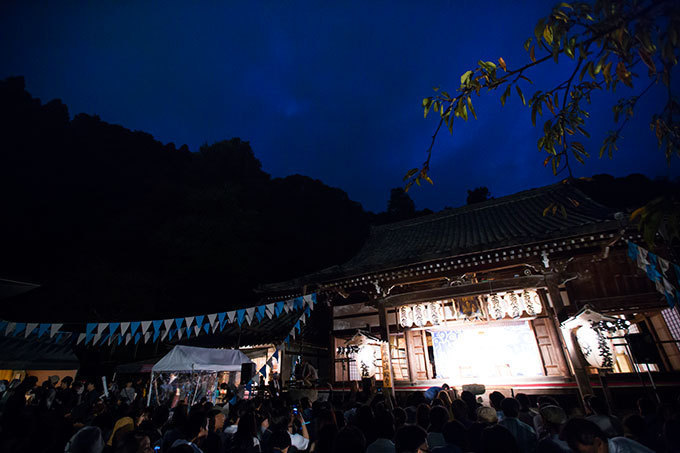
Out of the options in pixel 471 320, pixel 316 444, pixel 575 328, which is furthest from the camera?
pixel 471 320

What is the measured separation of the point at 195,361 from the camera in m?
12.7

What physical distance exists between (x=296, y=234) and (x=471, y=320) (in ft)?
→ 83.0

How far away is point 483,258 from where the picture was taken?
8.62m

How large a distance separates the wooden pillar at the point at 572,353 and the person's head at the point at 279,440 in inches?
293

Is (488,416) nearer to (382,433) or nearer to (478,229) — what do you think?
(382,433)

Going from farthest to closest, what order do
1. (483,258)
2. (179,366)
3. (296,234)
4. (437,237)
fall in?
(296,234) < (437,237) < (179,366) < (483,258)

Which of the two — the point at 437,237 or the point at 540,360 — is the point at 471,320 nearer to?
the point at 540,360

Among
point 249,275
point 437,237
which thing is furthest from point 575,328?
point 249,275

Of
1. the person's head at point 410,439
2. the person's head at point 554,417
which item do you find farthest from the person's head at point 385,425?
the person's head at point 554,417

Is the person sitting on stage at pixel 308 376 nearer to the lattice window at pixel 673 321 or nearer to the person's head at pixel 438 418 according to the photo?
the person's head at pixel 438 418

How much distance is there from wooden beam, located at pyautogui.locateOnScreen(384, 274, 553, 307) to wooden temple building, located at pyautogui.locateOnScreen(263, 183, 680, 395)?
0.10 feet

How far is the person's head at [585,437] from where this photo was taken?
2795mm

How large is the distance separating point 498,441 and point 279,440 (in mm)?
2786

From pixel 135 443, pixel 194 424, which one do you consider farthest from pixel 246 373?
pixel 135 443
